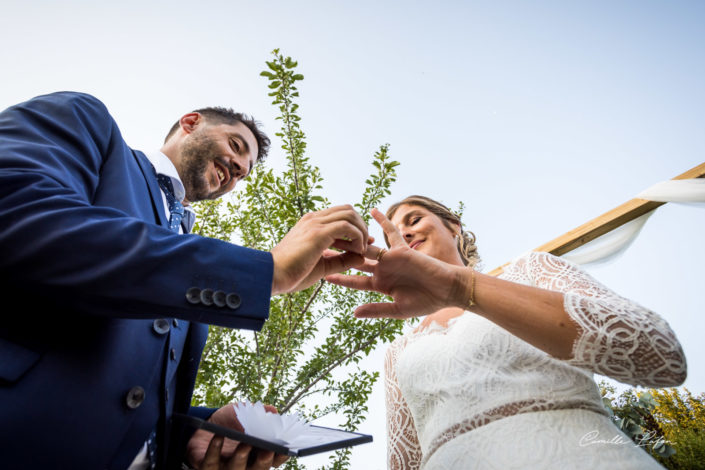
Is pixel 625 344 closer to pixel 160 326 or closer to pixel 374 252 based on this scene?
pixel 374 252

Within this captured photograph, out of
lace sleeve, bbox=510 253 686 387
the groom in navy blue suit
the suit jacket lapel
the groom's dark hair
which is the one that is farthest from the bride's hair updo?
the groom in navy blue suit

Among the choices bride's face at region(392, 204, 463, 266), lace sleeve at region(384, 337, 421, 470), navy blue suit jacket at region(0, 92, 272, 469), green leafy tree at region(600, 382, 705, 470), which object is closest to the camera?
navy blue suit jacket at region(0, 92, 272, 469)

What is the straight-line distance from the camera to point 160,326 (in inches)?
47.5

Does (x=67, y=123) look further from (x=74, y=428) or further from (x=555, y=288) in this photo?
(x=555, y=288)

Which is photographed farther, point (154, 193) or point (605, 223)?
point (605, 223)

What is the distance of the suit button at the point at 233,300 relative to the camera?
0.95 m

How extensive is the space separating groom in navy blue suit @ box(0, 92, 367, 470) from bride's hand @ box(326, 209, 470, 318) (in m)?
0.68

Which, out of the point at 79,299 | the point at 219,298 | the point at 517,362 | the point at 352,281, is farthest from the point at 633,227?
the point at 79,299

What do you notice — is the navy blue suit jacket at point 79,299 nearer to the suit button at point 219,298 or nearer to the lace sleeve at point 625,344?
the suit button at point 219,298

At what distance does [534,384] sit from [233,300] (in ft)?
5.29

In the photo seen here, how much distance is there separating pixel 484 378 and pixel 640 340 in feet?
2.38

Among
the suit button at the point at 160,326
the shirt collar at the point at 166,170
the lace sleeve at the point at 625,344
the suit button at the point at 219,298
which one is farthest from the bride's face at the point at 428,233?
the suit button at the point at 219,298

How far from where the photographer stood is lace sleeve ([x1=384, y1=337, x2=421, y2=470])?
2297 millimetres

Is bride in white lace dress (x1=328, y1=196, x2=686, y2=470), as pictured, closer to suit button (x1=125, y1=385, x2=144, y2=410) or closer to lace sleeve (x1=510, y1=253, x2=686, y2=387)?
lace sleeve (x1=510, y1=253, x2=686, y2=387)
